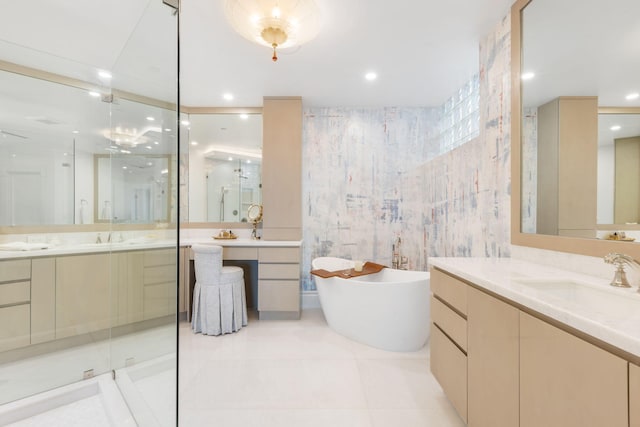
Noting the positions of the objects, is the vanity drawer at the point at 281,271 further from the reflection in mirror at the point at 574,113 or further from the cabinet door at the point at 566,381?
the cabinet door at the point at 566,381

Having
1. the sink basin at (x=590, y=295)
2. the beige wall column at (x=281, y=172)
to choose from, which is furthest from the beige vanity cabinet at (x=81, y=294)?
the sink basin at (x=590, y=295)

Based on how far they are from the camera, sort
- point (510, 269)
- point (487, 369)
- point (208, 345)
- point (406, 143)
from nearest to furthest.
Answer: point (487, 369) < point (510, 269) < point (208, 345) < point (406, 143)

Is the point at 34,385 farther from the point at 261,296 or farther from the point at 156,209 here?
the point at 261,296

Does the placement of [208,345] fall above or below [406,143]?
below

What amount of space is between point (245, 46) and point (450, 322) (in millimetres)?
2478

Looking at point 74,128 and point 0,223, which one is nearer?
point 0,223

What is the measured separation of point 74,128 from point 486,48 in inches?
131

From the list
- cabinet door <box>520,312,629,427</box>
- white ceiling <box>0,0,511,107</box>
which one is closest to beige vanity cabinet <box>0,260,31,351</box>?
white ceiling <box>0,0,511,107</box>

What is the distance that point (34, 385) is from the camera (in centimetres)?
179

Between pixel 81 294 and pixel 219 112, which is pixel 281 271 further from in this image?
pixel 219 112

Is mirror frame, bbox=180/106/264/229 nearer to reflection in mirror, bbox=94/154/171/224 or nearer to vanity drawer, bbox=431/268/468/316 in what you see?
reflection in mirror, bbox=94/154/171/224

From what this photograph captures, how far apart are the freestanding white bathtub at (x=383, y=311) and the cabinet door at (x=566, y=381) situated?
1.33 metres

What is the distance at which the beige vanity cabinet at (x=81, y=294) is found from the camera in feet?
7.06

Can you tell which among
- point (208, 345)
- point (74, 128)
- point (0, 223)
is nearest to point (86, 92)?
point (74, 128)
